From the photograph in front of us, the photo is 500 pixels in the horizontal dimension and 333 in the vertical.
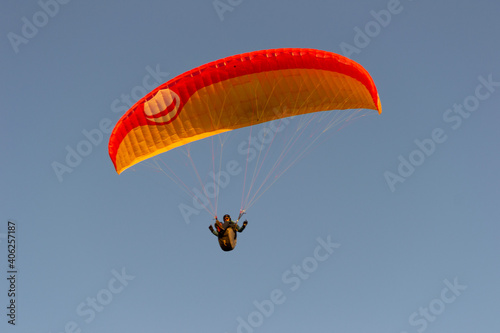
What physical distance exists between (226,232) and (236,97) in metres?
4.15

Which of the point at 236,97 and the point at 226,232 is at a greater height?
the point at 236,97

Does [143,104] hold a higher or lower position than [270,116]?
higher

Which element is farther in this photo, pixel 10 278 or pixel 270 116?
pixel 10 278

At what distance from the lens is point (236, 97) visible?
2580cm

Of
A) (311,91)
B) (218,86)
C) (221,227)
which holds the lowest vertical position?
(221,227)

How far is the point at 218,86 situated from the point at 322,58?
3.26 m

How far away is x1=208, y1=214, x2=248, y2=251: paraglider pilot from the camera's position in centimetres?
2522

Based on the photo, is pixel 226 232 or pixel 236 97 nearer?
pixel 226 232

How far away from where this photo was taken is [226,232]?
992 inches

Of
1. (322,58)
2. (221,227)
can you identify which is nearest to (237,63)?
(322,58)

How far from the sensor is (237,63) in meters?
25.4

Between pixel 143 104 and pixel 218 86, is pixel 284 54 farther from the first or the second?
pixel 143 104

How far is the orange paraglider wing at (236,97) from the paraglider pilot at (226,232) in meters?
2.87

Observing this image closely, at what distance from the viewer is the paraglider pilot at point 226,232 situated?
25.2 meters
